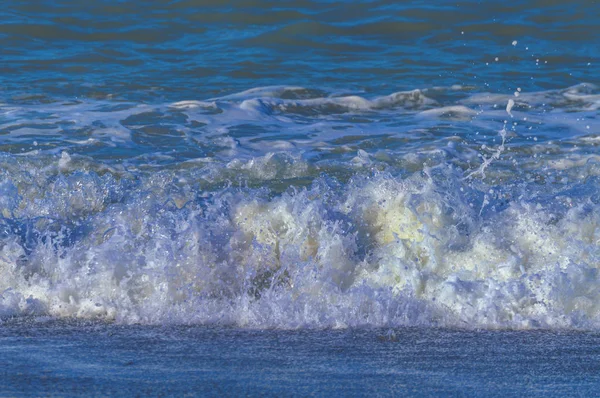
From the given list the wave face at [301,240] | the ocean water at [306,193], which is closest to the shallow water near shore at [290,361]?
the ocean water at [306,193]

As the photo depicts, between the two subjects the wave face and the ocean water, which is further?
the wave face

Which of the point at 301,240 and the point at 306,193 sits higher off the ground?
the point at 306,193

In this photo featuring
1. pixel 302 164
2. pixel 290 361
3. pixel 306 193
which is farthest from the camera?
pixel 302 164

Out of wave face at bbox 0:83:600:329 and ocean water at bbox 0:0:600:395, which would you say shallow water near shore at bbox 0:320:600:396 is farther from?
wave face at bbox 0:83:600:329

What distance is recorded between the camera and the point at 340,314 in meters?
3.92

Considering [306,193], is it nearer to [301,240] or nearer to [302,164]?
[301,240]

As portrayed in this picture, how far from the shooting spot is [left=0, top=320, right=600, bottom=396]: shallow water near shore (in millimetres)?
3156


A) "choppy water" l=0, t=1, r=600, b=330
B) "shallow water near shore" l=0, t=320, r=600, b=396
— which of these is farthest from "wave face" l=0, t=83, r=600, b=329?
"shallow water near shore" l=0, t=320, r=600, b=396

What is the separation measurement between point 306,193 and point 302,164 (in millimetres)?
1466

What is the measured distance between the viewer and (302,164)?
247 inches

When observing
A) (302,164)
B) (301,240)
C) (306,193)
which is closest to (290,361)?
(301,240)

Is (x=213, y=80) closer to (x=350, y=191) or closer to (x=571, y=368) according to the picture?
(x=350, y=191)

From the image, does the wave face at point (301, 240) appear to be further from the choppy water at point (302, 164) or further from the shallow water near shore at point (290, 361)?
the shallow water near shore at point (290, 361)

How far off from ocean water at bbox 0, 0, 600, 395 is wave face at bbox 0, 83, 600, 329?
1 centimetres
